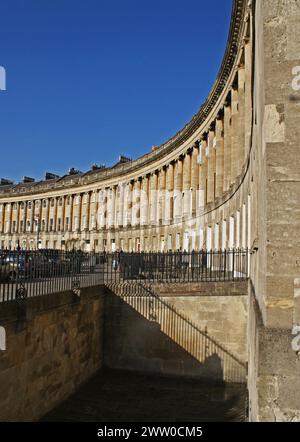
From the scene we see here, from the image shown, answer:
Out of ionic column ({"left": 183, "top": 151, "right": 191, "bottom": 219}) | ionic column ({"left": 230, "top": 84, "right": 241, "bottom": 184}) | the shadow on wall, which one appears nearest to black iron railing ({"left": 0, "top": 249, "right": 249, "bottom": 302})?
the shadow on wall

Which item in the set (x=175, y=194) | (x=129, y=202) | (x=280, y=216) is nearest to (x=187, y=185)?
(x=175, y=194)

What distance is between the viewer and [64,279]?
546 inches

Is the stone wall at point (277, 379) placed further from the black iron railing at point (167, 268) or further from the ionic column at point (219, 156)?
the ionic column at point (219, 156)

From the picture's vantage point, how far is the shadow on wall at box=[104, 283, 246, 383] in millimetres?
15289

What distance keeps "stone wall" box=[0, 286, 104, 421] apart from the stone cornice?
15544 mm

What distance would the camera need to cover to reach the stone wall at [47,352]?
9.64 meters

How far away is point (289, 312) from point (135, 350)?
38.7 feet

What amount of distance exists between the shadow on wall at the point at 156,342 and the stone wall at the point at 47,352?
73cm

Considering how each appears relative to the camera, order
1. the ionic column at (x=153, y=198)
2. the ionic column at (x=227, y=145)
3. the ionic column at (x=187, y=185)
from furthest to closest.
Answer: the ionic column at (x=153, y=198), the ionic column at (x=187, y=185), the ionic column at (x=227, y=145)

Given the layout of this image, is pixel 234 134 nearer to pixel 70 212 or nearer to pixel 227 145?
pixel 227 145

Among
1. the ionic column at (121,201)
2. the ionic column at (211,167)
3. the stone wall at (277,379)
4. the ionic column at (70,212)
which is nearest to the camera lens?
the stone wall at (277,379)

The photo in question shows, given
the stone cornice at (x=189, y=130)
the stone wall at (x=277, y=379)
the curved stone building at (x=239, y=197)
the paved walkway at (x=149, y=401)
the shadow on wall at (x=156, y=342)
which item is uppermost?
the stone cornice at (x=189, y=130)

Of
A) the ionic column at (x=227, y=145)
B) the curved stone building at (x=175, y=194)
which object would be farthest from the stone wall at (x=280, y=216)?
the ionic column at (x=227, y=145)
